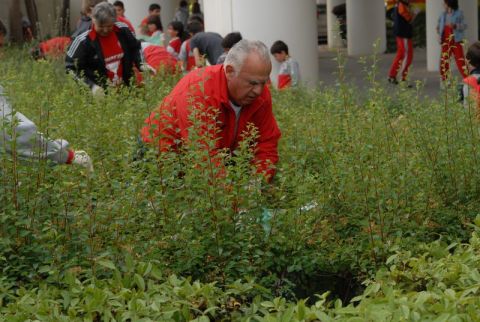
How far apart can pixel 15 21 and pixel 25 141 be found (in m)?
23.2

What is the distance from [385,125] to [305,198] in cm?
135

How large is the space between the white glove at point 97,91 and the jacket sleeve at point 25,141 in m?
3.94

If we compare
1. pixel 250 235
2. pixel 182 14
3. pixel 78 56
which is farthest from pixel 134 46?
pixel 182 14

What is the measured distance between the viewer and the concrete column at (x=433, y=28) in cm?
2253

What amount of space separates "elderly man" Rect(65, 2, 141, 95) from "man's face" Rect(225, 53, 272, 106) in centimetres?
454

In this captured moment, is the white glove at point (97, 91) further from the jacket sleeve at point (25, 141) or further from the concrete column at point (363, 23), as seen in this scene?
the concrete column at point (363, 23)

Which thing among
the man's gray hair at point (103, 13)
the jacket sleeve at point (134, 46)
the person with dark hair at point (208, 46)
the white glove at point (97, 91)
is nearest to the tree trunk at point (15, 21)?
the person with dark hair at point (208, 46)

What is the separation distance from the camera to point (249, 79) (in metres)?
6.40

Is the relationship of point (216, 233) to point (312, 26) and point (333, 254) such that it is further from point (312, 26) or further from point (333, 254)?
point (312, 26)

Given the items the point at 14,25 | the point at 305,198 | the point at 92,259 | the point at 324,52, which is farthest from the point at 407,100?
the point at 324,52

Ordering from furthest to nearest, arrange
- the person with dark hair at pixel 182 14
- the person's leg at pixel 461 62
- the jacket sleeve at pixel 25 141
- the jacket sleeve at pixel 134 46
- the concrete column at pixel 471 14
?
the person with dark hair at pixel 182 14, the concrete column at pixel 471 14, the jacket sleeve at pixel 134 46, the person's leg at pixel 461 62, the jacket sleeve at pixel 25 141

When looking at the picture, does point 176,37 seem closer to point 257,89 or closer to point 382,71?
point 382,71

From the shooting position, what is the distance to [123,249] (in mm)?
5223

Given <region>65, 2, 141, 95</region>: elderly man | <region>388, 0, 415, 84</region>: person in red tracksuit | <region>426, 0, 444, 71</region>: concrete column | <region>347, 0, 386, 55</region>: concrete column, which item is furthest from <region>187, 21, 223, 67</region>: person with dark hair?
<region>347, 0, 386, 55</region>: concrete column
